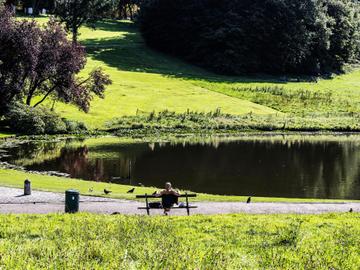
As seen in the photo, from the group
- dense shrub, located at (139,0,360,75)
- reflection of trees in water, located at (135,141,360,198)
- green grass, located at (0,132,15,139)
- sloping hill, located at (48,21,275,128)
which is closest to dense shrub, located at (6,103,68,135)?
green grass, located at (0,132,15,139)

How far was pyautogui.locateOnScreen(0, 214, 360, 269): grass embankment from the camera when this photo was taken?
1105cm

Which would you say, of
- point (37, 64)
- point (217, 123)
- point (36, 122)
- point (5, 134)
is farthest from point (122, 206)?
point (217, 123)

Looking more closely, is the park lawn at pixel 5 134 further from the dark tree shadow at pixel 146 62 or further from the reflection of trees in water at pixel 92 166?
the dark tree shadow at pixel 146 62

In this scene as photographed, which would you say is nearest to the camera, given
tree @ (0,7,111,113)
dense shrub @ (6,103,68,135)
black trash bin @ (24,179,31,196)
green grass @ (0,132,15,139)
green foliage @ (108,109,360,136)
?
black trash bin @ (24,179,31,196)

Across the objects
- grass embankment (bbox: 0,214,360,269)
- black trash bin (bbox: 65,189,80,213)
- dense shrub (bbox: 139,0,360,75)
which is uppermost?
dense shrub (bbox: 139,0,360,75)

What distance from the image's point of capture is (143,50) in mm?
128250

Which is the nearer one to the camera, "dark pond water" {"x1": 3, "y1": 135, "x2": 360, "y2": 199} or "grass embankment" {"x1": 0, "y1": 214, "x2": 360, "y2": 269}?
"grass embankment" {"x1": 0, "y1": 214, "x2": 360, "y2": 269}

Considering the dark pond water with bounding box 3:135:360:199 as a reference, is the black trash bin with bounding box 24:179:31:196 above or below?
above

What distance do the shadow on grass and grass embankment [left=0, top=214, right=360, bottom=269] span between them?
8652 centimetres

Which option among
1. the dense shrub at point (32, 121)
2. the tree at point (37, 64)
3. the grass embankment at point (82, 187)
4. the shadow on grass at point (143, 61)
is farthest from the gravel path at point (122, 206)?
the shadow on grass at point (143, 61)

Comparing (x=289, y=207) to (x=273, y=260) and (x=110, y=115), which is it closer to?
(x=273, y=260)

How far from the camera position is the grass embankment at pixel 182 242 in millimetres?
11055

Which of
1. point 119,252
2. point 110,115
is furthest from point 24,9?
point 119,252

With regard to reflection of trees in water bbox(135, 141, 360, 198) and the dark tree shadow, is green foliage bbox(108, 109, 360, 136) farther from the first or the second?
the dark tree shadow
